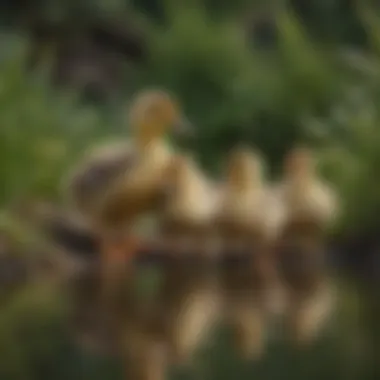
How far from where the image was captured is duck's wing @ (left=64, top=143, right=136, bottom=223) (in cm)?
130

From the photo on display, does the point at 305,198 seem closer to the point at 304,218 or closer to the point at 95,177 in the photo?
the point at 304,218

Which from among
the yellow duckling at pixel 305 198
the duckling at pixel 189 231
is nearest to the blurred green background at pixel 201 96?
the yellow duckling at pixel 305 198

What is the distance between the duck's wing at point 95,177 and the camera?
130 centimetres

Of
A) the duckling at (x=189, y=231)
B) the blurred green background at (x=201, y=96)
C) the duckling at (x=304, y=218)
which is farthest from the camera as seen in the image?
the duckling at (x=304, y=218)

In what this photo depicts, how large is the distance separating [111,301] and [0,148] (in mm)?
332

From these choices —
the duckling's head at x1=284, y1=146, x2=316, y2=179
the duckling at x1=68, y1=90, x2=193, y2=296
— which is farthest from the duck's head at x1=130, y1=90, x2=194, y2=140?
the duckling's head at x1=284, y1=146, x2=316, y2=179

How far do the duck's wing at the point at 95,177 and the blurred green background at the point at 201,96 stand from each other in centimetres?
5

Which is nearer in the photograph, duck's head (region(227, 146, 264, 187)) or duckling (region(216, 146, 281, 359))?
duckling (region(216, 146, 281, 359))

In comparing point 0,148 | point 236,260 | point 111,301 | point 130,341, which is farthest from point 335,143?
point 130,341

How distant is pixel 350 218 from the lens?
1383 millimetres

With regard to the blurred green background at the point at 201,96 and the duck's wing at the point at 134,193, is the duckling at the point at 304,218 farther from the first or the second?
the duck's wing at the point at 134,193

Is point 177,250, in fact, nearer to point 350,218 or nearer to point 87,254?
point 87,254

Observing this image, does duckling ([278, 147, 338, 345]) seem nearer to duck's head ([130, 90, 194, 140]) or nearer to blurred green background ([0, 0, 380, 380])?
blurred green background ([0, 0, 380, 380])

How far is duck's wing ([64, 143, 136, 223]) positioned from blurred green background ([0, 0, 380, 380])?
5cm
